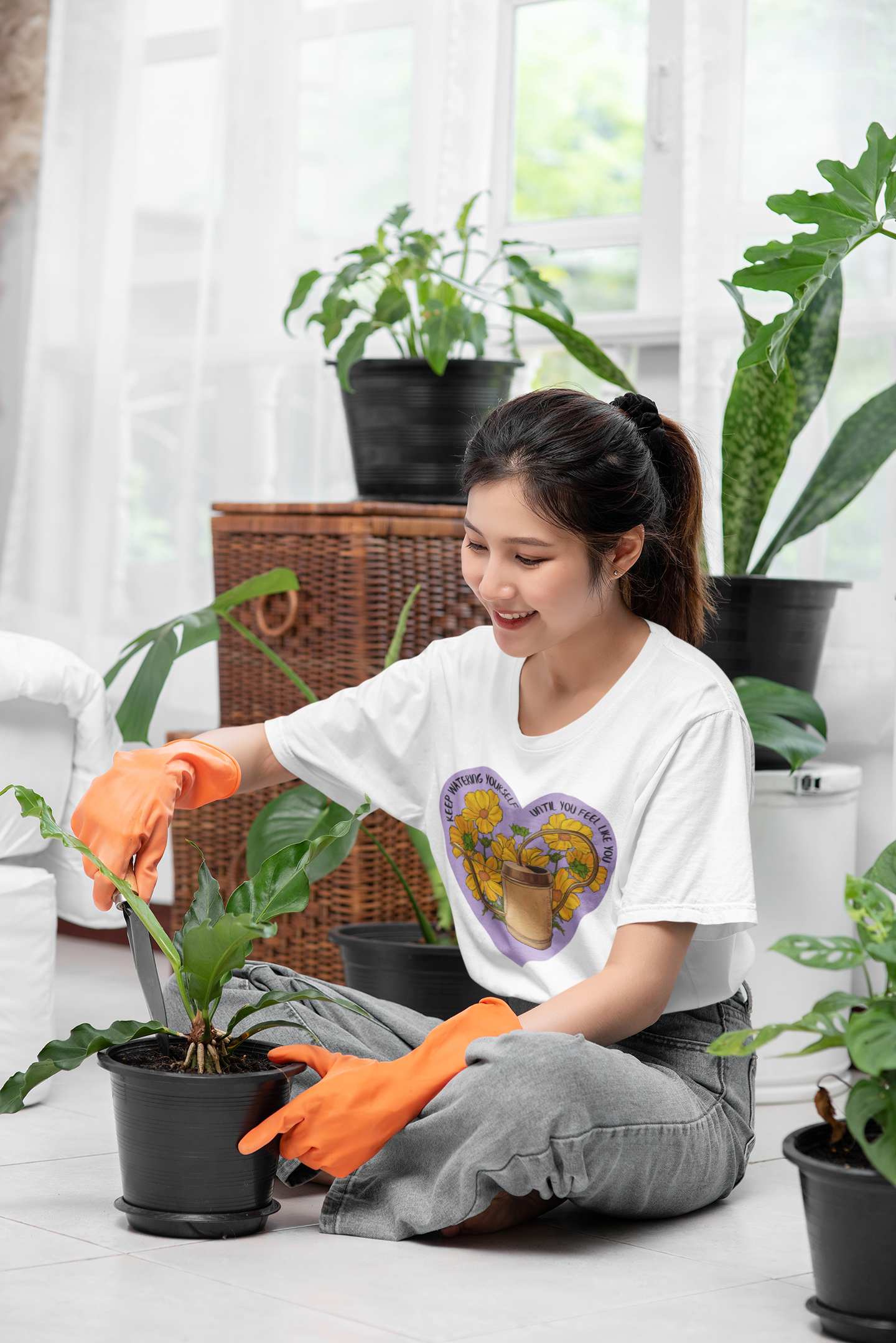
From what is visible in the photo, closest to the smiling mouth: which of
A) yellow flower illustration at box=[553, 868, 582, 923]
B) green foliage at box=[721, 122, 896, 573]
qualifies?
yellow flower illustration at box=[553, 868, 582, 923]

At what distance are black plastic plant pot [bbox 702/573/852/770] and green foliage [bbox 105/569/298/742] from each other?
51 cm

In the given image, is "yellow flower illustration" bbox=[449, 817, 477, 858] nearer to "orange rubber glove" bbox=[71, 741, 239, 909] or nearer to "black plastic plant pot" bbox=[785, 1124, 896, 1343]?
"orange rubber glove" bbox=[71, 741, 239, 909]

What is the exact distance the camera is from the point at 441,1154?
4.19 ft

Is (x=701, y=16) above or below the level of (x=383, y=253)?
above

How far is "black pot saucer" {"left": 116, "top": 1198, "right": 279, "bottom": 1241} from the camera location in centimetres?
125

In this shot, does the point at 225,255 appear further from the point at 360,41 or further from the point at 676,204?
the point at 676,204

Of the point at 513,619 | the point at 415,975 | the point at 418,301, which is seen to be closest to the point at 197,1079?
the point at 513,619

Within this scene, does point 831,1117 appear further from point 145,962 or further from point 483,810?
point 145,962

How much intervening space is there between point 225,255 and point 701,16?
902mm

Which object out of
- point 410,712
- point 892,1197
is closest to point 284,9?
point 410,712

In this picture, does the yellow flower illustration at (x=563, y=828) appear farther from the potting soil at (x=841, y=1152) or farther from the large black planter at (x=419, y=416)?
the large black planter at (x=419, y=416)

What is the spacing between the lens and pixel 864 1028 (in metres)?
1.03

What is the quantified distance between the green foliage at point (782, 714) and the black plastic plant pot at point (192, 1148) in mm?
711

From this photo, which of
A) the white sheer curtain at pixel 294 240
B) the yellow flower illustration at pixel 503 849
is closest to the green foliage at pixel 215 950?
the yellow flower illustration at pixel 503 849
